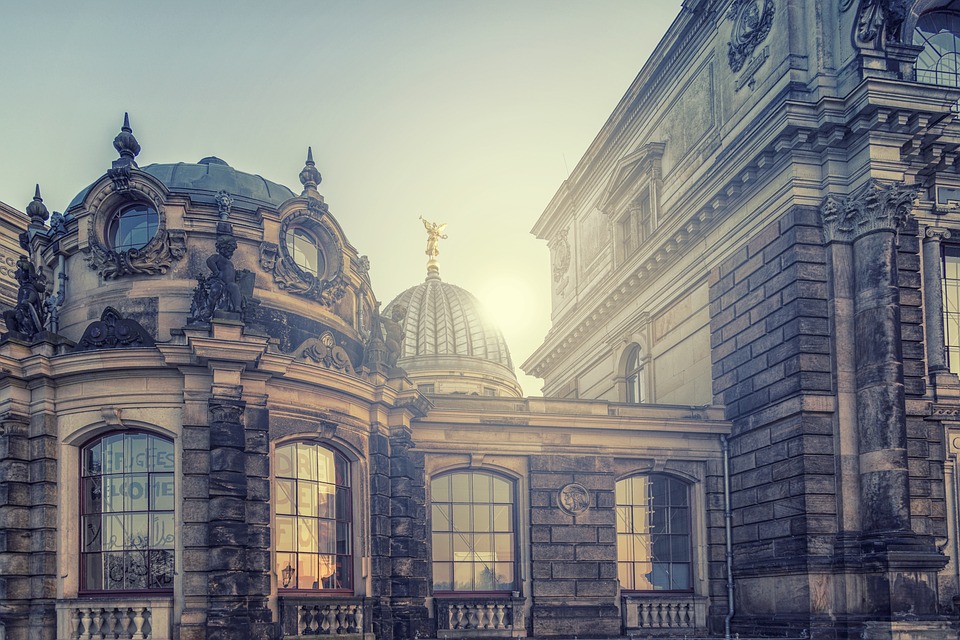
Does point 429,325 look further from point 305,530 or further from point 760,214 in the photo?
point 305,530

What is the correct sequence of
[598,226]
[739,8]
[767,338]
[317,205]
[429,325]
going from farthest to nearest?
[429,325] → [598,226] → [739,8] → [767,338] → [317,205]

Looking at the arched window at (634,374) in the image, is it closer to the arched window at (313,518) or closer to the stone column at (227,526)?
the arched window at (313,518)

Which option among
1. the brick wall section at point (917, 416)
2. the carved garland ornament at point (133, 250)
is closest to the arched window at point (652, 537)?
the brick wall section at point (917, 416)

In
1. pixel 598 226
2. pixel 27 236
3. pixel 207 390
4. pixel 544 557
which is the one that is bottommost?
pixel 544 557

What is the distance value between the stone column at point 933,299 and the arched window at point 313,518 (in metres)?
15.0

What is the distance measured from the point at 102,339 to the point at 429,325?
138 feet

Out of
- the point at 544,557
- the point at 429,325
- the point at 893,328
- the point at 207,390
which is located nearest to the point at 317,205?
the point at 207,390

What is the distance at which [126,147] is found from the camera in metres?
24.3

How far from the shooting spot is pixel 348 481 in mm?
25172

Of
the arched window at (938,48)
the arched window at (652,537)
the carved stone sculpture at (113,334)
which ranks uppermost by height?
the arched window at (938,48)

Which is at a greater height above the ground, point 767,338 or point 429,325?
point 429,325

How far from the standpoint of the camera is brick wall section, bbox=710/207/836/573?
26344 millimetres

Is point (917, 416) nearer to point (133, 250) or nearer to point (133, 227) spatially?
point (133, 250)

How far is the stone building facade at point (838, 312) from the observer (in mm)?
25516
